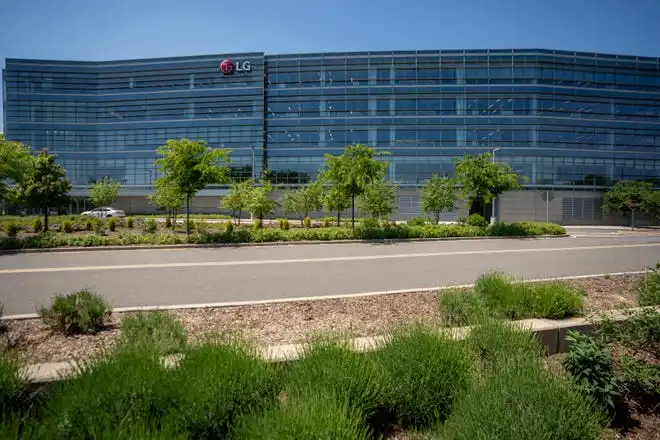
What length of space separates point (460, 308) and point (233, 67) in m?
58.3

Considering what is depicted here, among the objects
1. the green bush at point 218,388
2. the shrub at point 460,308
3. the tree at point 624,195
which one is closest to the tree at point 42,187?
the green bush at point 218,388

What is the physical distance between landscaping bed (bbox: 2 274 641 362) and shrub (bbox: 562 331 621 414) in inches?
63.3

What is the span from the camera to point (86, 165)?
5700 cm

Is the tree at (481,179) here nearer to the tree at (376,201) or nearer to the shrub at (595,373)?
the tree at (376,201)

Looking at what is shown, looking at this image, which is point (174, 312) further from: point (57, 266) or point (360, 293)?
point (57, 266)

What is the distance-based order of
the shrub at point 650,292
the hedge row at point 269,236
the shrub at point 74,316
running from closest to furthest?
the shrub at point 74,316, the shrub at point 650,292, the hedge row at point 269,236

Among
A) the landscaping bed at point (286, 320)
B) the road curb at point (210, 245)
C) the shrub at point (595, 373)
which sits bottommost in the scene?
the landscaping bed at point (286, 320)

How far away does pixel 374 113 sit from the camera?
5025 cm

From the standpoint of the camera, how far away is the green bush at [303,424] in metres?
2.17

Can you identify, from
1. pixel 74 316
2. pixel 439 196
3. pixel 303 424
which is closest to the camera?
pixel 303 424

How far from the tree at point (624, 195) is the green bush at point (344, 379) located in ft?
166

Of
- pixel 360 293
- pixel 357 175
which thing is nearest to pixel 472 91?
pixel 357 175

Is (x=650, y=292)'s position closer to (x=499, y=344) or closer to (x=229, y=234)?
(x=499, y=344)

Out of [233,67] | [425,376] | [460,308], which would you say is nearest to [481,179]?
[460,308]
